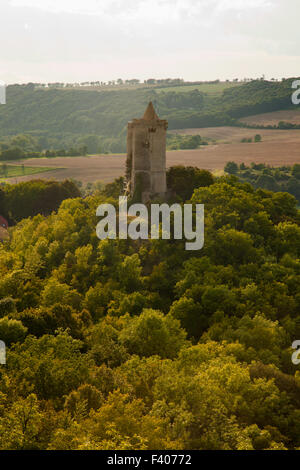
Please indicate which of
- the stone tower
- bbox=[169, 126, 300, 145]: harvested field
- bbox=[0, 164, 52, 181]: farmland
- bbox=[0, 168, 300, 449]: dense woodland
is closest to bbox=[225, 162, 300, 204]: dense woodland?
bbox=[169, 126, 300, 145]: harvested field

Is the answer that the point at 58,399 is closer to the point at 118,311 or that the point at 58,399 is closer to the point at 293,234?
the point at 118,311

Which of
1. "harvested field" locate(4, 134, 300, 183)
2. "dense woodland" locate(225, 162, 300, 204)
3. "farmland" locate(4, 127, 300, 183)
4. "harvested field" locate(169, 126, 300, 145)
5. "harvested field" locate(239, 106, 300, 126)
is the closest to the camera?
"dense woodland" locate(225, 162, 300, 204)

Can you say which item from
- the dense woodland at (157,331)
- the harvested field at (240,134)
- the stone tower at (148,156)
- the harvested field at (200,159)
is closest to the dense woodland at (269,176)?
the harvested field at (200,159)

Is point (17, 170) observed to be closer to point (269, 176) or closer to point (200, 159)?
point (200, 159)

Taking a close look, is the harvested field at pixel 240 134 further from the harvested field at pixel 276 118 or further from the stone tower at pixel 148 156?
the stone tower at pixel 148 156

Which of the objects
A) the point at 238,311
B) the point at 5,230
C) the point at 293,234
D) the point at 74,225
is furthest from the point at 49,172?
the point at 238,311

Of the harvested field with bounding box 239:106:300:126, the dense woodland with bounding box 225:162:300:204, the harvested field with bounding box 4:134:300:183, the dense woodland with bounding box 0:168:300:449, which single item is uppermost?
the harvested field with bounding box 239:106:300:126

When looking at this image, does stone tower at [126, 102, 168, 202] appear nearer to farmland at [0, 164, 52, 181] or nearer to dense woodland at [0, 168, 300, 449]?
dense woodland at [0, 168, 300, 449]
